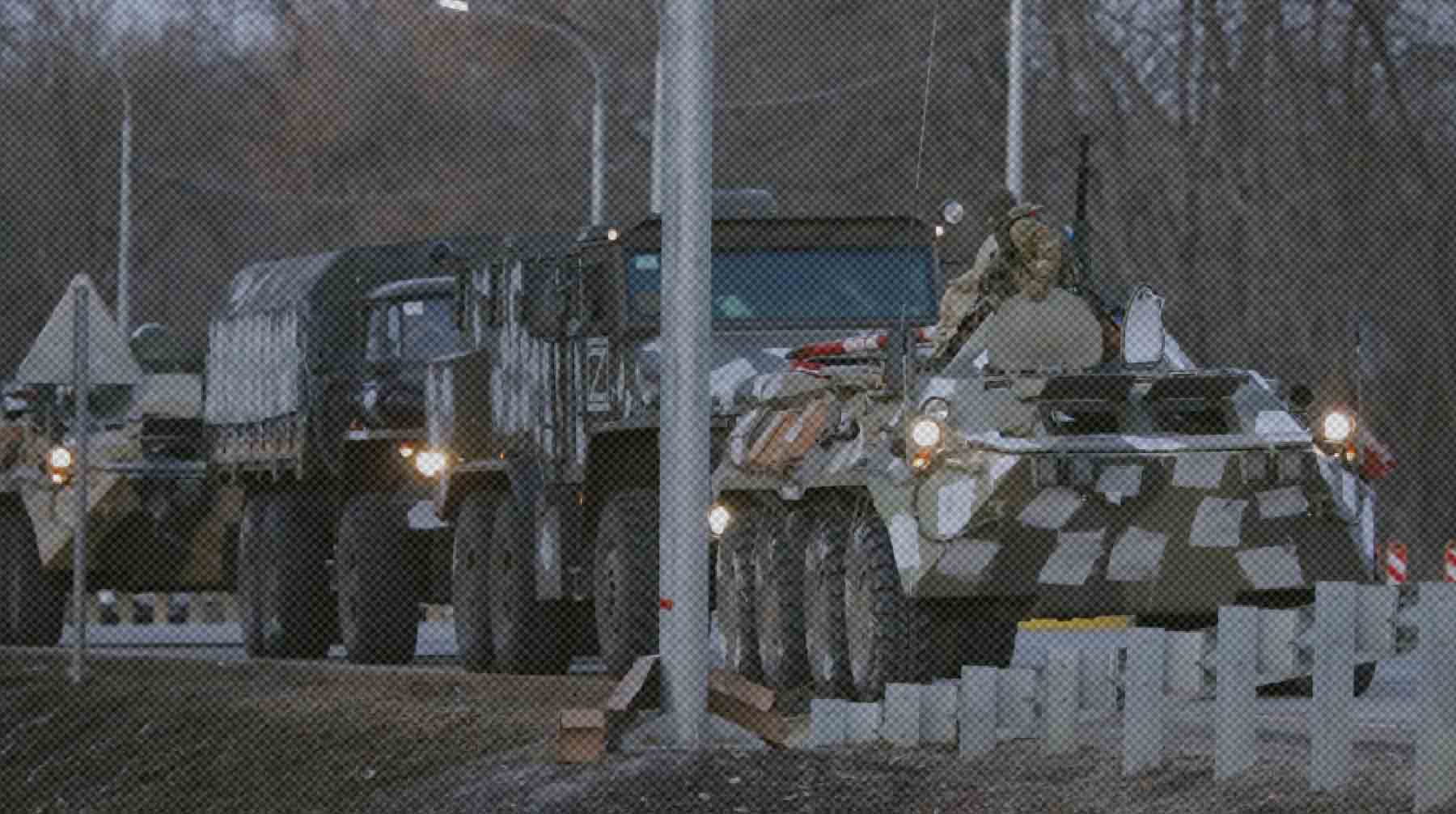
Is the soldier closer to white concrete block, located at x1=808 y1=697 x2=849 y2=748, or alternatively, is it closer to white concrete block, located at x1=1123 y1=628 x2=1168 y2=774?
white concrete block, located at x1=808 y1=697 x2=849 y2=748

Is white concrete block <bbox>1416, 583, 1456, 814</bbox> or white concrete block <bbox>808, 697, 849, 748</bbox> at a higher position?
white concrete block <bbox>1416, 583, 1456, 814</bbox>

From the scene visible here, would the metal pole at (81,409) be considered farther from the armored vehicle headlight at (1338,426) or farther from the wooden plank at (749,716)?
the armored vehicle headlight at (1338,426)

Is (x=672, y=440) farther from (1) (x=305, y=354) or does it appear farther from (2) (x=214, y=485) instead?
(2) (x=214, y=485)

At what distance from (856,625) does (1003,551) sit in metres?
0.89

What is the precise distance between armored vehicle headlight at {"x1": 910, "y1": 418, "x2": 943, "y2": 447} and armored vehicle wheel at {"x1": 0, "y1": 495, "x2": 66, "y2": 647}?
19002 millimetres

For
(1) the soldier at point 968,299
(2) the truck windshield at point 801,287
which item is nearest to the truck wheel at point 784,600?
(1) the soldier at point 968,299

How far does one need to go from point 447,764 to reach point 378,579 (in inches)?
396

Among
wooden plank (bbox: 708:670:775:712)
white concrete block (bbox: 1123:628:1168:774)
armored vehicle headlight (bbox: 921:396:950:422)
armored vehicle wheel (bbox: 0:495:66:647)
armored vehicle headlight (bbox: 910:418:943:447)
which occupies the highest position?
armored vehicle headlight (bbox: 921:396:950:422)

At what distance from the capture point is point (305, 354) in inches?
1289

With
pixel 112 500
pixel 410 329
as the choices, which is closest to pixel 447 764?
pixel 410 329

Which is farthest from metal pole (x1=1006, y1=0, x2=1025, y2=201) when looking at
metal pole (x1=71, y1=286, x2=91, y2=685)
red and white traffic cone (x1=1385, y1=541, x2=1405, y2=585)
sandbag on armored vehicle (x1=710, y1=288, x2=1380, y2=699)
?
sandbag on armored vehicle (x1=710, y1=288, x2=1380, y2=699)

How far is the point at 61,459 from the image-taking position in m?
37.1

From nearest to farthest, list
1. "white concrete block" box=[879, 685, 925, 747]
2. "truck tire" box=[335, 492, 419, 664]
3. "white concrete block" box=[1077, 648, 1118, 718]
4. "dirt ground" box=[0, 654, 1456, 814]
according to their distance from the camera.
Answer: "dirt ground" box=[0, 654, 1456, 814], "white concrete block" box=[1077, 648, 1118, 718], "white concrete block" box=[879, 685, 925, 747], "truck tire" box=[335, 492, 419, 664]

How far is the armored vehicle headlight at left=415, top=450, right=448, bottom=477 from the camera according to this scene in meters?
29.6
